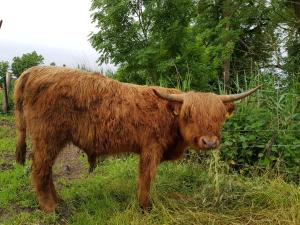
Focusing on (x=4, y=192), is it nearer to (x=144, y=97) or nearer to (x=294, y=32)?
(x=144, y=97)

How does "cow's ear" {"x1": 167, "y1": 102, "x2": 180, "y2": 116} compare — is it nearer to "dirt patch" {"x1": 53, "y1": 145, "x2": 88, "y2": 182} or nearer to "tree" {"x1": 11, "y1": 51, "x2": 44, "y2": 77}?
"dirt patch" {"x1": 53, "y1": 145, "x2": 88, "y2": 182}

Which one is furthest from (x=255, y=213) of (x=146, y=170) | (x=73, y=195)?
(x=73, y=195)

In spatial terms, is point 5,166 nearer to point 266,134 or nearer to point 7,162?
point 7,162

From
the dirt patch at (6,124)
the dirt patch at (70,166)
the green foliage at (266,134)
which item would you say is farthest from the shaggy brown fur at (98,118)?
the dirt patch at (6,124)

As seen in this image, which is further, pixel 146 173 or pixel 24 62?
pixel 24 62

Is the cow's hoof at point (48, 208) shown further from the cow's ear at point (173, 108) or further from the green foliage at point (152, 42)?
the green foliage at point (152, 42)

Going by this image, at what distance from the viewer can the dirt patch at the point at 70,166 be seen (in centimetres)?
642

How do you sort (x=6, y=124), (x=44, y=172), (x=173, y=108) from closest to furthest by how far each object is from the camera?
(x=173, y=108) → (x=44, y=172) → (x=6, y=124)

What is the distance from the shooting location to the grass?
4777 mm

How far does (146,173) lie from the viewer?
4.78m

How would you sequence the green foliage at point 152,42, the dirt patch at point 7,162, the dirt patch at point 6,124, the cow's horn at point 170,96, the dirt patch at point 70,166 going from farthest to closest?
1. the dirt patch at point 6,124
2. the green foliage at point 152,42
3. the dirt patch at point 7,162
4. the dirt patch at point 70,166
5. the cow's horn at point 170,96

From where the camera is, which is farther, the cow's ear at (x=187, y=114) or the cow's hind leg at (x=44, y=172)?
the cow's hind leg at (x=44, y=172)

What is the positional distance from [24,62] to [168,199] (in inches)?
385

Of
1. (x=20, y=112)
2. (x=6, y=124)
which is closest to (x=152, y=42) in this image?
(x=6, y=124)
